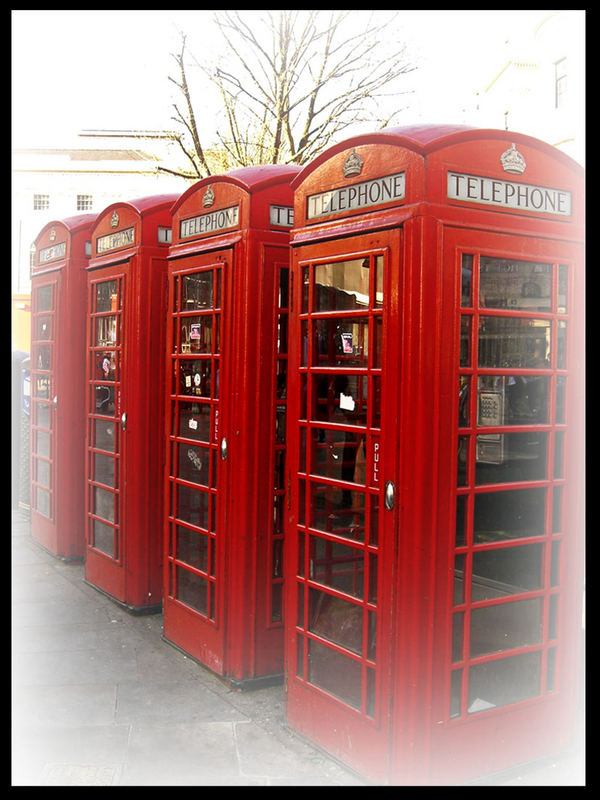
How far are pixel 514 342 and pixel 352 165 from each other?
109cm

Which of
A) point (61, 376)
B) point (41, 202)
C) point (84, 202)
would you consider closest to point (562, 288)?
point (61, 376)

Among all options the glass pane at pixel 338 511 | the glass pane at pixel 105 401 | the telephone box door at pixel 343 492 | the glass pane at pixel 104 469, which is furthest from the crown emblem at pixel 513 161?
the glass pane at pixel 104 469

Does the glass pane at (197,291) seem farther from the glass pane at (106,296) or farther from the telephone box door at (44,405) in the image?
the telephone box door at (44,405)

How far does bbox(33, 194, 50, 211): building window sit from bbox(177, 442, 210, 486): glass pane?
35552 millimetres

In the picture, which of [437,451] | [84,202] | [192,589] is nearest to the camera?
[437,451]

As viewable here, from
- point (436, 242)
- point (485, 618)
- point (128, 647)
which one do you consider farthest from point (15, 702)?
point (436, 242)

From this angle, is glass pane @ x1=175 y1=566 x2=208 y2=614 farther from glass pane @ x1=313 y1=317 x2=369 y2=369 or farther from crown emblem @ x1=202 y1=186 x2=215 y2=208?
crown emblem @ x1=202 y1=186 x2=215 y2=208

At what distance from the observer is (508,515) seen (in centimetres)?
329

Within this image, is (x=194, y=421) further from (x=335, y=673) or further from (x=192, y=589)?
(x=335, y=673)

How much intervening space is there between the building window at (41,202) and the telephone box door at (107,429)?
33826 millimetres

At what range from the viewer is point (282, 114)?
1197 cm

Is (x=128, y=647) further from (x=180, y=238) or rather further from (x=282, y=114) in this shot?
(x=282, y=114)

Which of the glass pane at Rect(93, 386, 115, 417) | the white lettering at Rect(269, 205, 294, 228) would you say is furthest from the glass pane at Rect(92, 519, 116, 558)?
the white lettering at Rect(269, 205, 294, 228)

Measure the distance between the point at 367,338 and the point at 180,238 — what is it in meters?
2.03
